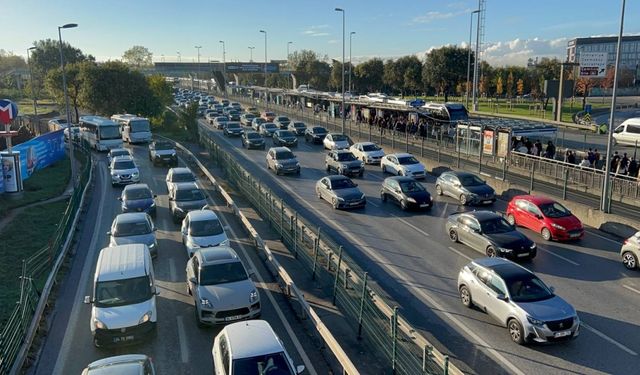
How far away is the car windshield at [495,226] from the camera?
17.4 m

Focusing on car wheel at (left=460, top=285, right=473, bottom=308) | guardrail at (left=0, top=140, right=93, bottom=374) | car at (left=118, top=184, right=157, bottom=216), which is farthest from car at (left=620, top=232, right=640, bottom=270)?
car at (left=118, top=184, right=157, bottom=216)

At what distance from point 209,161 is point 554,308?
29.3 meters

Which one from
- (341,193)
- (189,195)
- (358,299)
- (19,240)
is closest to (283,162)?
(341,193)

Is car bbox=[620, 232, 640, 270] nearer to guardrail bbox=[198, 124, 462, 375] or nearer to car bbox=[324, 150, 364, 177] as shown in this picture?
guardrail bbox=[198, 124, 462, 375]

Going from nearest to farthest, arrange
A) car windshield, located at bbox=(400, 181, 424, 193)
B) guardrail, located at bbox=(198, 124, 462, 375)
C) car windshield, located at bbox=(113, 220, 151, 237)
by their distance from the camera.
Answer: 1. guardrail, located at bbox=(198, 124, 462, 375)
2. car windshield, located at bbox=(113, 220, 151, 237)
3. car windshield, located at bbox=(400, 181, 424, 193)

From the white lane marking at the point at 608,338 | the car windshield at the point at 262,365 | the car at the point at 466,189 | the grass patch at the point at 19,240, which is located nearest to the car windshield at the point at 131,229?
the grass patch at the point at 19,240

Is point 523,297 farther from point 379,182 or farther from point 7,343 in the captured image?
point 379,182

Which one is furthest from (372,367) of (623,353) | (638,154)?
(638,154)

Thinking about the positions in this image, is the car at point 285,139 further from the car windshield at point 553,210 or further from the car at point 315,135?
the car windshield at point 553,210

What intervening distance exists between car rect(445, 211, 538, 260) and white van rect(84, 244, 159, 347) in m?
10.1

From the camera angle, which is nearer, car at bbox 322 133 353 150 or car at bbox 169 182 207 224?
car at bbox 169 182 207 224

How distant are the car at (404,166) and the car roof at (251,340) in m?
21.1

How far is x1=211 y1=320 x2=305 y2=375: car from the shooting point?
29.7 ft

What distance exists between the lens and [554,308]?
38.7 feet
